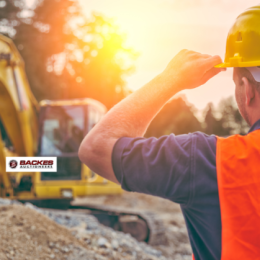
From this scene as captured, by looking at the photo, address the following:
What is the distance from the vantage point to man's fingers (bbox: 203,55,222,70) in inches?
47.9

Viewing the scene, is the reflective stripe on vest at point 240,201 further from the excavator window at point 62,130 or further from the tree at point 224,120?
the tree at point 224,120

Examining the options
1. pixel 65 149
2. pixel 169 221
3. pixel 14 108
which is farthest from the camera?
pixel 169 221

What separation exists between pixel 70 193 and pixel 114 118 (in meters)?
6.29

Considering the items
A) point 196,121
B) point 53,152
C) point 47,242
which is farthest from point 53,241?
point 196,121

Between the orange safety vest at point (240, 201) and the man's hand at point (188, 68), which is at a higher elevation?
the man's hand at point (188, 68)

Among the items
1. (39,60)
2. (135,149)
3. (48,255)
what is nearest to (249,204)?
(135,149)

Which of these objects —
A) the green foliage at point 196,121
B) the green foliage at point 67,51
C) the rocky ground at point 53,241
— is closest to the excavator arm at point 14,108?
the rocky ground at point 53,241

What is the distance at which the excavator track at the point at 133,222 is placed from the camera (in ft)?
22.2

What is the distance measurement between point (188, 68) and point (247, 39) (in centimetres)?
25

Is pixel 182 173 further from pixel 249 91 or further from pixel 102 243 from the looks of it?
pixel 102 243

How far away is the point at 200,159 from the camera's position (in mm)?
1036

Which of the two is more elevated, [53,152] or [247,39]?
[247,39]

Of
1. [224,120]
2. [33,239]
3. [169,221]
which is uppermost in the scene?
[33,239]

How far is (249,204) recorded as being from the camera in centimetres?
100
